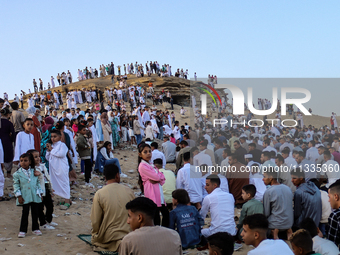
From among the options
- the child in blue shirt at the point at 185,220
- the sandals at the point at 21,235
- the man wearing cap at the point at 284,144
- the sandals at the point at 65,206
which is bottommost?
the sandals at the point at 65,206

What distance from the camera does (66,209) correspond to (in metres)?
7.34

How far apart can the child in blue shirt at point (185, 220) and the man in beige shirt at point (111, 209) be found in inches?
32.8

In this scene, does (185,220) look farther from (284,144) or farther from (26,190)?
(284,144)

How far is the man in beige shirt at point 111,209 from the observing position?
14.3 feet

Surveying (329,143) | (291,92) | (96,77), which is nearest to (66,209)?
(291,92)

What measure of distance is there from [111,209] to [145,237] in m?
1.85

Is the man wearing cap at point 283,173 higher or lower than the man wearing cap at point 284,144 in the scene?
lower

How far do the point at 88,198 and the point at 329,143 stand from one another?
9811mm

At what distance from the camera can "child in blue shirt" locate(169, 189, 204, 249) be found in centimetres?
507

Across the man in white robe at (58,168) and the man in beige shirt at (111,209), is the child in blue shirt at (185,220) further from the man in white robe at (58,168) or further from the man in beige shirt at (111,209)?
the man in white robe at (58,168)

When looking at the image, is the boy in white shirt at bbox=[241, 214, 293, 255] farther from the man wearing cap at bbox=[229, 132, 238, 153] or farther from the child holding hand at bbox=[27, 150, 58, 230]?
the man wearing cap at bbox=[229, 132, 238, 153]

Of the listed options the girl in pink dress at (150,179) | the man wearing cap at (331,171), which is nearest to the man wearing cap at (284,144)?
the man wearing cap at (331,171)

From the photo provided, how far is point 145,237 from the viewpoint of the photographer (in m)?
2.65

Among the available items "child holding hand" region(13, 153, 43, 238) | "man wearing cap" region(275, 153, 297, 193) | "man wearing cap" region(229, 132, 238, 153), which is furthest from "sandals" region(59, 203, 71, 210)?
"man wearing cap" region(229, 132, 238, 153)
